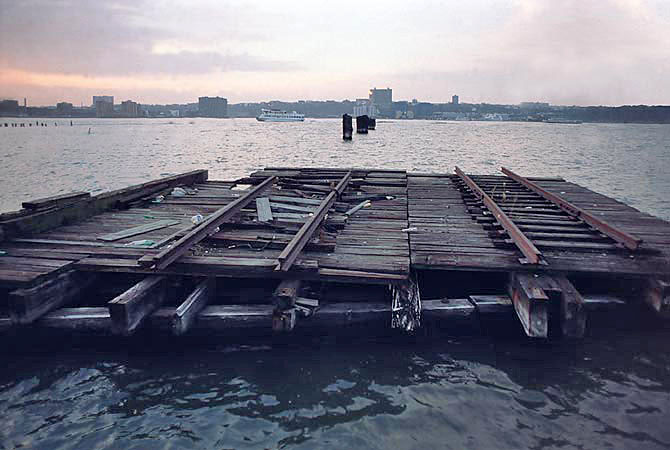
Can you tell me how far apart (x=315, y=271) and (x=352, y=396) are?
1.67 m

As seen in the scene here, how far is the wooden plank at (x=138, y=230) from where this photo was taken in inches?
301

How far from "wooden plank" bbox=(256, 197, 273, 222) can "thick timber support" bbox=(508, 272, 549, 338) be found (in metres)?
4.56

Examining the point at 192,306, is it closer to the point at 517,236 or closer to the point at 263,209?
the point at 263,209

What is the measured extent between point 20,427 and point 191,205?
6628mm

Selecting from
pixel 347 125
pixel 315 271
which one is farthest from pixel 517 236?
pixel 347 125

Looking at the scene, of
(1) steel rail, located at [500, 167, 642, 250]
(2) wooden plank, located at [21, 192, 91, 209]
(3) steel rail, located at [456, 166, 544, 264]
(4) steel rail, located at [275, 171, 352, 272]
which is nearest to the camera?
(4) steel rail, located at [275, 171, 352, 272]

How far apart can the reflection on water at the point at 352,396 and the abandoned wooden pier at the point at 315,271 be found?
47cm

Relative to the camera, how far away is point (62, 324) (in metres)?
5.87

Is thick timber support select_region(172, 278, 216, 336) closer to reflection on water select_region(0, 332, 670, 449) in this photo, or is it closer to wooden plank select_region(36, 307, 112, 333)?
reflection on water select_region(0, 332, 670, 449)

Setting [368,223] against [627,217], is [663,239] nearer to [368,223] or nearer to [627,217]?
[627,217]

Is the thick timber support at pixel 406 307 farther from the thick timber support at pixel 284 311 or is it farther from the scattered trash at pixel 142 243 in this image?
the scattered trash at pixel 142 243

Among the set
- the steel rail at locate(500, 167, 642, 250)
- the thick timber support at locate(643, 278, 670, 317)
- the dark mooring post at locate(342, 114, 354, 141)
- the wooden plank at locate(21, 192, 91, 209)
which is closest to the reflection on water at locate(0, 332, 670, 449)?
the thick timber support at locate(643, 278, 670, 317)

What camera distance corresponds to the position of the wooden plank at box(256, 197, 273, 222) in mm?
8872

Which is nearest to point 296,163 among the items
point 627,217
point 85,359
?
point 627,217
